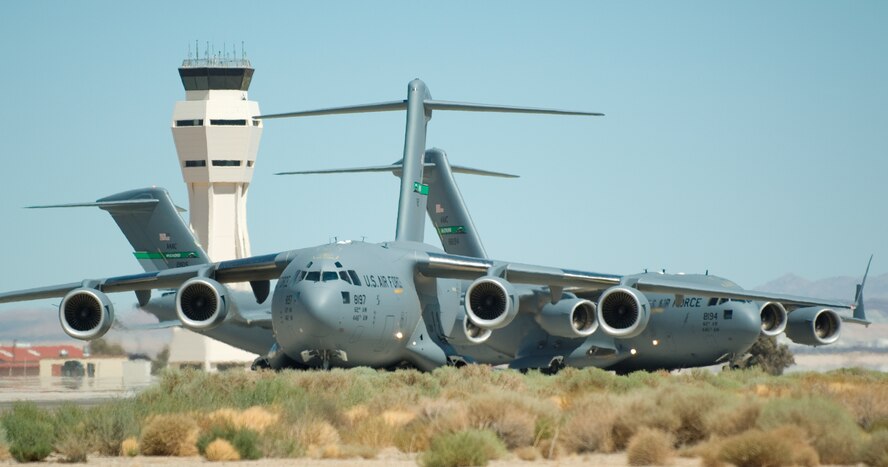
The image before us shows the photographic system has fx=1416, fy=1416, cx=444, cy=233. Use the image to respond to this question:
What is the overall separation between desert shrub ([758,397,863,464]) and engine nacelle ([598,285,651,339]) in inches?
424

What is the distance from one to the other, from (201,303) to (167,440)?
10.3 meters

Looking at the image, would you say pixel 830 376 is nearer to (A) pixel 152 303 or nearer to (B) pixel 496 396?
(B) pixel 496 396

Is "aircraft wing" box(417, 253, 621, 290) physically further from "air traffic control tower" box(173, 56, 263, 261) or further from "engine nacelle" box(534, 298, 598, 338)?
"air traffic control tower" box(173, 56, 263, 261)

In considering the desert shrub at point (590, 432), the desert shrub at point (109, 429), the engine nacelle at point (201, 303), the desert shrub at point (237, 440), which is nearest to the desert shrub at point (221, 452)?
the desert shrub at point (237, 440)

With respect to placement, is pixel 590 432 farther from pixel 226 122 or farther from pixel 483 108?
pixel 226 122

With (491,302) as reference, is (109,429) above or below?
below

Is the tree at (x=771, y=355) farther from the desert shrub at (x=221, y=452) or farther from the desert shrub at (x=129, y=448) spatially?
the desert shrub at (x=221, y=452)

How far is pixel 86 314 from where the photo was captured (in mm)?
26703

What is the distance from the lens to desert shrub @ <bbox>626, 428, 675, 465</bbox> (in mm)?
14562

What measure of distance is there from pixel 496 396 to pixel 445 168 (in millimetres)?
19497

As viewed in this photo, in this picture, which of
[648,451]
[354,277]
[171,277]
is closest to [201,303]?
[171,277]

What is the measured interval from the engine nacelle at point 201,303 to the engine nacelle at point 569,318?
818cm

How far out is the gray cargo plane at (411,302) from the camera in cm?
2503

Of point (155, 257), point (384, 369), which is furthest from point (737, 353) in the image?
point (155, 257)
